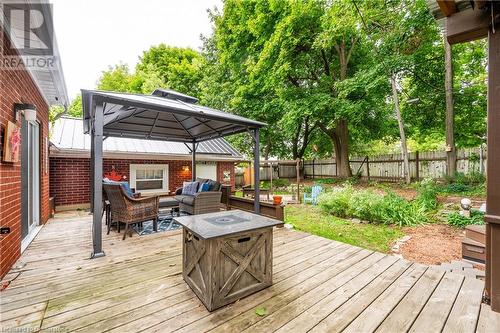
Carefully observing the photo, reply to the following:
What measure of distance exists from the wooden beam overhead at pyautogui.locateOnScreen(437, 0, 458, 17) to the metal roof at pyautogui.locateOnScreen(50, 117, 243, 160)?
28.6 ft

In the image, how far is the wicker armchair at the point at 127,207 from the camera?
431 cm

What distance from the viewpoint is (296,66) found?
12.0 meters

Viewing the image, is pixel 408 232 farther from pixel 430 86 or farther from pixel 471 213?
pixel 430 86

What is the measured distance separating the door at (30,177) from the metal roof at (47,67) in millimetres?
849

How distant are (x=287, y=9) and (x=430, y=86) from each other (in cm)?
783

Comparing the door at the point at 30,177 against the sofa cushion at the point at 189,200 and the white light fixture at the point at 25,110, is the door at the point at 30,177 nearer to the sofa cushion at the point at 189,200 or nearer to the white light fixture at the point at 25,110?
the white light fixture at the point at 25,110

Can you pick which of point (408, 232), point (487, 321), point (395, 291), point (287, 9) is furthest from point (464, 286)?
point (287, 9)

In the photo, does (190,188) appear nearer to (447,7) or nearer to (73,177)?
(73,177)

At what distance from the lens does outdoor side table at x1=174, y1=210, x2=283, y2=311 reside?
2.20 m

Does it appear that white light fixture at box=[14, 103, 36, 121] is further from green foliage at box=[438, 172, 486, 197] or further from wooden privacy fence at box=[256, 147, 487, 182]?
green foliage at box=[438, 172, 486, 197]

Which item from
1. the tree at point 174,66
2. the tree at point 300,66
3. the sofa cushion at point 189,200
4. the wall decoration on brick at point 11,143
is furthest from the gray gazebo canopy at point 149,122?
the tree at point 174,66

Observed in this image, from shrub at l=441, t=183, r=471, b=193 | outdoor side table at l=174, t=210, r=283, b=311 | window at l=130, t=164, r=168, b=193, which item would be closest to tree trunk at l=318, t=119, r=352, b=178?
shrub at l=441, t=183, r=471, b=193

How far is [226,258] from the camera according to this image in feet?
7.54

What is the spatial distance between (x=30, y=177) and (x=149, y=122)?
2.97 metres
